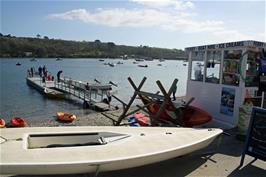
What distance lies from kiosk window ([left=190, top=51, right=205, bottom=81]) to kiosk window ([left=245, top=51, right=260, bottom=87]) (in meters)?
2.00

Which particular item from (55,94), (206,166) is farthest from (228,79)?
(55,94)

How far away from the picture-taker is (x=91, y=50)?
616ft

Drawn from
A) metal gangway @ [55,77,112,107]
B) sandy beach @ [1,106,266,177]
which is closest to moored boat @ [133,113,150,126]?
sandy beach @ [1,106,266,177]

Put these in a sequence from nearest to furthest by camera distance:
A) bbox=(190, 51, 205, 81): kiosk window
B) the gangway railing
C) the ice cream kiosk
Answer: the ice cream kiosk < bbox=(190, 51, 205, 81): kiosk window < the gangway railing

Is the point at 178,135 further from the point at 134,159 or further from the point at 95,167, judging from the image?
the point at 95,167

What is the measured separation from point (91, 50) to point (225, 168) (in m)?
184

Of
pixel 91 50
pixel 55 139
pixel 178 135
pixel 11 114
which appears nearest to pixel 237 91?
pixel 178 135

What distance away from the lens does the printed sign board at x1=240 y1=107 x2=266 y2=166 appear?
274 inches

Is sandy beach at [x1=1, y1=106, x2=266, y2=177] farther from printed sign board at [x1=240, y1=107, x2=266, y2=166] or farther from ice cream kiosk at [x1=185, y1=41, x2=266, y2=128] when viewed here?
ice cream kiosk at [x1=185, y1=41, x2=266, y2=128]

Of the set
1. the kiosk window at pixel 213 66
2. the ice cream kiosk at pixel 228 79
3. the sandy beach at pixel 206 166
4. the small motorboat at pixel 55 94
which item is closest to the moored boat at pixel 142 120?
the ice cream kiosk at pixel 228 79

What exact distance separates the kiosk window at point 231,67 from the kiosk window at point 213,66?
0.32m

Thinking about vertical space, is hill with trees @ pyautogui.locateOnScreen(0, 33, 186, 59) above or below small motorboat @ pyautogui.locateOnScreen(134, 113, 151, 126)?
above

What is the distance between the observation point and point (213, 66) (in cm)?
1163

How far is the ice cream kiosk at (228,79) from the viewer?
10.3 meters
